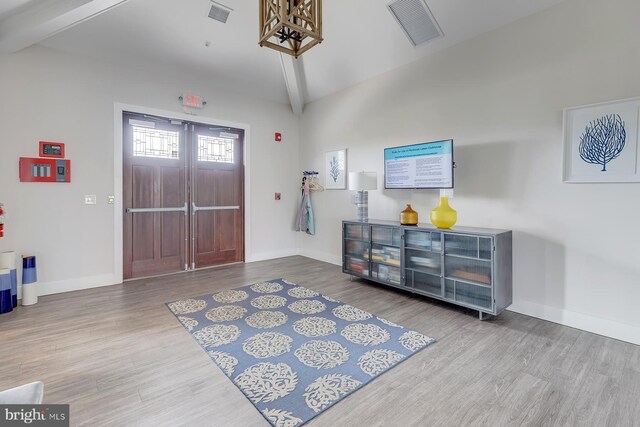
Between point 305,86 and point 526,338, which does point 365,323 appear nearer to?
point 526,338

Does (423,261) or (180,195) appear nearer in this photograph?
(423,261)

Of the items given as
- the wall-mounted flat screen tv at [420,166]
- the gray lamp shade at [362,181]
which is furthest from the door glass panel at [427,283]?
the gray lamp shade at [362,181]

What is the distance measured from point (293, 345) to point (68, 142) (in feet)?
12.8

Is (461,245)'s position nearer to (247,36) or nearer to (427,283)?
(427,283)

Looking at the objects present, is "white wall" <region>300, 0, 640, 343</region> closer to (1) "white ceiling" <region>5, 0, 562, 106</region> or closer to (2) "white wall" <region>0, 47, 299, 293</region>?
(1) "white ceiling" <region>5, 0, 562, 106</region>

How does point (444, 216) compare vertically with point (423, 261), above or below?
above

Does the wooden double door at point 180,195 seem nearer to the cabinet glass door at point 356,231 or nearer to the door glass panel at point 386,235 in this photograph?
the cabinet glass door at point 356,231

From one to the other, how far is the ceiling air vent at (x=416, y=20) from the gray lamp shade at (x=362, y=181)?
1846 mm

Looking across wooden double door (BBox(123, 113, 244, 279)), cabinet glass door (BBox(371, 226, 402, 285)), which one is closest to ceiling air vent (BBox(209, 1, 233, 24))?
wooden double door (BBox(123, 113, 244, 279))

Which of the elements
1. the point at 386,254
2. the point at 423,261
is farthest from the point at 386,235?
the point at 423,261

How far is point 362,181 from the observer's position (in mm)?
4348

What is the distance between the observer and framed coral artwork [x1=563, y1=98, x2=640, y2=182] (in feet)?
8.47

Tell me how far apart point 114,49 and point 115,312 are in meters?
3.43

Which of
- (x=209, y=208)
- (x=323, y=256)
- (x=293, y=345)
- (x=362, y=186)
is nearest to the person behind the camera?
(x=293, y=345)
